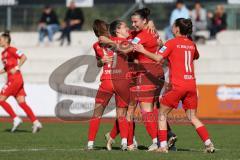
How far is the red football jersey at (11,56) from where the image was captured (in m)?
19.4

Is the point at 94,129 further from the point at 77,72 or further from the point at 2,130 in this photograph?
the point at 77,72

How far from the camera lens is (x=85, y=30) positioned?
108 ft

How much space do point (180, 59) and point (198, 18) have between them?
17.0 metres

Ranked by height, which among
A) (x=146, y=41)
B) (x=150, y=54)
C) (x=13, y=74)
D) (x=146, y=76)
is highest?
(x=146, y=41)

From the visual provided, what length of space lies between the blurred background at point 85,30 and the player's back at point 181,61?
13.2m

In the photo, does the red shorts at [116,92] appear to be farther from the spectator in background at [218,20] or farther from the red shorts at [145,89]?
the spectator in background at [218,20]

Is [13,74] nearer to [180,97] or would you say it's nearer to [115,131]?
[115,131]

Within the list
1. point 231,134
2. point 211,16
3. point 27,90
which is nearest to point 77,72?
point 27,90

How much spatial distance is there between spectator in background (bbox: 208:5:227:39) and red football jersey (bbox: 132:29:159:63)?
53.2ft

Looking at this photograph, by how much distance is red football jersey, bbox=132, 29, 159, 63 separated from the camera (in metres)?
13.3

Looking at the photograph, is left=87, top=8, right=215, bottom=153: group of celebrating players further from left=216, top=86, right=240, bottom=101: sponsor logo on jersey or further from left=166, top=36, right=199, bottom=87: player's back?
left=216, top=86, right=240, bottom=101: sponsor logo on jersey

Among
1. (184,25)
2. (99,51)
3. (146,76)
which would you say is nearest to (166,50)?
(184,25)

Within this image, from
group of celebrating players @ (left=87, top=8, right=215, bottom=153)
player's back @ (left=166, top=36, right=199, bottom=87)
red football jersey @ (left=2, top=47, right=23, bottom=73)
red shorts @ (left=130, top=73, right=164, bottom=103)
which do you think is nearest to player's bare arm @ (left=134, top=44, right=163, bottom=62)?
group of celebrating players @ (left=87, top=8, right=215, bottom=153)

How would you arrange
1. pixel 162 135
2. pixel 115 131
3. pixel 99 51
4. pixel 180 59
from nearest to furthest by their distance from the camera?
pixel 180 59 → pixel 162 135 → pixel 99 51 → pixel 115 131
